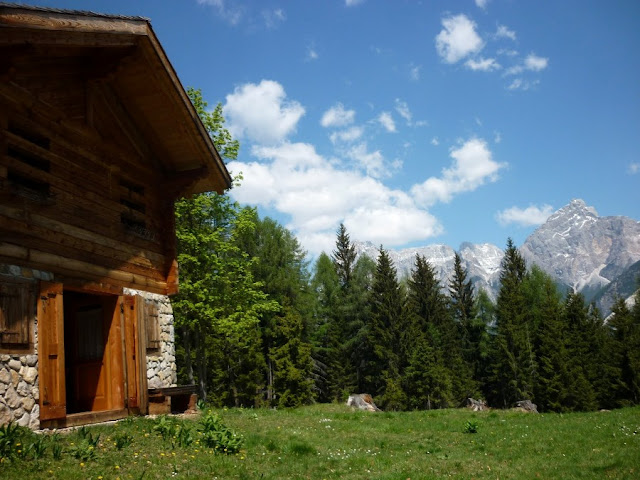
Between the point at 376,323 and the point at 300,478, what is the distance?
4893 cm

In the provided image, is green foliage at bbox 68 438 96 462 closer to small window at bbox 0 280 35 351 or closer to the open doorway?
small window at bbox 0 280 35 351

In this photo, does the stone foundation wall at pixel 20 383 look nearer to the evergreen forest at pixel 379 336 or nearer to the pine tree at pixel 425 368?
the evergreen forest at pixel 379 336

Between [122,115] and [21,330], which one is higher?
[122,115]

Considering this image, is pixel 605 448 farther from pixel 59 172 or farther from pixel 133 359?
pixel 59 172

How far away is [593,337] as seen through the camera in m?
53.7

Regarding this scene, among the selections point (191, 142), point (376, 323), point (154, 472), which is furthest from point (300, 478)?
point (376, 323)

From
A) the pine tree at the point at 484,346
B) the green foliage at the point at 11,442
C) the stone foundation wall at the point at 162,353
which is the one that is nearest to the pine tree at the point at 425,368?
the pine tree at the point at 484,346

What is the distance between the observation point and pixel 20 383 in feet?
34.0

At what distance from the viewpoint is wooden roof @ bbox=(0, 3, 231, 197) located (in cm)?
1023

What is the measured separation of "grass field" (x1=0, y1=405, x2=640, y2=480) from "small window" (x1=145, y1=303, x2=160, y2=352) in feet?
7.26

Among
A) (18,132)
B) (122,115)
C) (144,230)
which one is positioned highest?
(122,115)

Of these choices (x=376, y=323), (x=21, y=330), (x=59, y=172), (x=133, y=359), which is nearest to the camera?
(x=21, y=330)

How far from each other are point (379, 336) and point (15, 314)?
49671mm

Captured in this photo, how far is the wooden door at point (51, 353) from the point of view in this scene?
35.6ft
